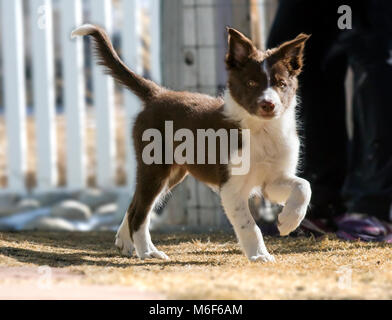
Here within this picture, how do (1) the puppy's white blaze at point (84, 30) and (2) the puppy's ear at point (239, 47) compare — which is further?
(1) the puppy's white blaze at point (84, 30)

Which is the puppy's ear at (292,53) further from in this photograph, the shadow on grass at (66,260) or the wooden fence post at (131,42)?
the wooden fence post at (131,42)

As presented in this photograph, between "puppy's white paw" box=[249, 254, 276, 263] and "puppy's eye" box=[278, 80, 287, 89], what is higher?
"puppy's eye" box=[278, 80, 287, 89]

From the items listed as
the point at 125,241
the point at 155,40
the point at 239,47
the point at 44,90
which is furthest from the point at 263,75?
A: the point at 44,90

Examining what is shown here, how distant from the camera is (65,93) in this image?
23.4 ft

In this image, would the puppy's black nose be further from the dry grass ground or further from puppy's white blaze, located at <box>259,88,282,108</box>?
the dry grass ground

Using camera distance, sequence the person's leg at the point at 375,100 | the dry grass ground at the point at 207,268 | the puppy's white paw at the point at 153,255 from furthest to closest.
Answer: the person's leg at the point at 375,100, the puppy's white paw at the point at 153,255, the dry grass ground at the point at 207,268

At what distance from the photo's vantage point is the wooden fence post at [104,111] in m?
6.89

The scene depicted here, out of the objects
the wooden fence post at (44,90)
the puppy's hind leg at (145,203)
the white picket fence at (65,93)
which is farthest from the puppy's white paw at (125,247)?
the wooden fence post at (44,90)

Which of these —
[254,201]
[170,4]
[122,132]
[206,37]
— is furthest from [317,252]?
[122,132]

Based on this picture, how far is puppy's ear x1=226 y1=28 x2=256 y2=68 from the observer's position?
11.4 feet

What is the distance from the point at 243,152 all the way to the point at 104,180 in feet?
12.8

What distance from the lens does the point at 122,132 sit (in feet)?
29.3

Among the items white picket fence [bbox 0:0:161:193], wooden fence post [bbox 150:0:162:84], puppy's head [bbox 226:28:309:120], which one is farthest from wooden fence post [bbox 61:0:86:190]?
puppy's head [bbox 226:28:309:120]

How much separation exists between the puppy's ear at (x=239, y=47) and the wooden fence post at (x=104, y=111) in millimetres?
3558
